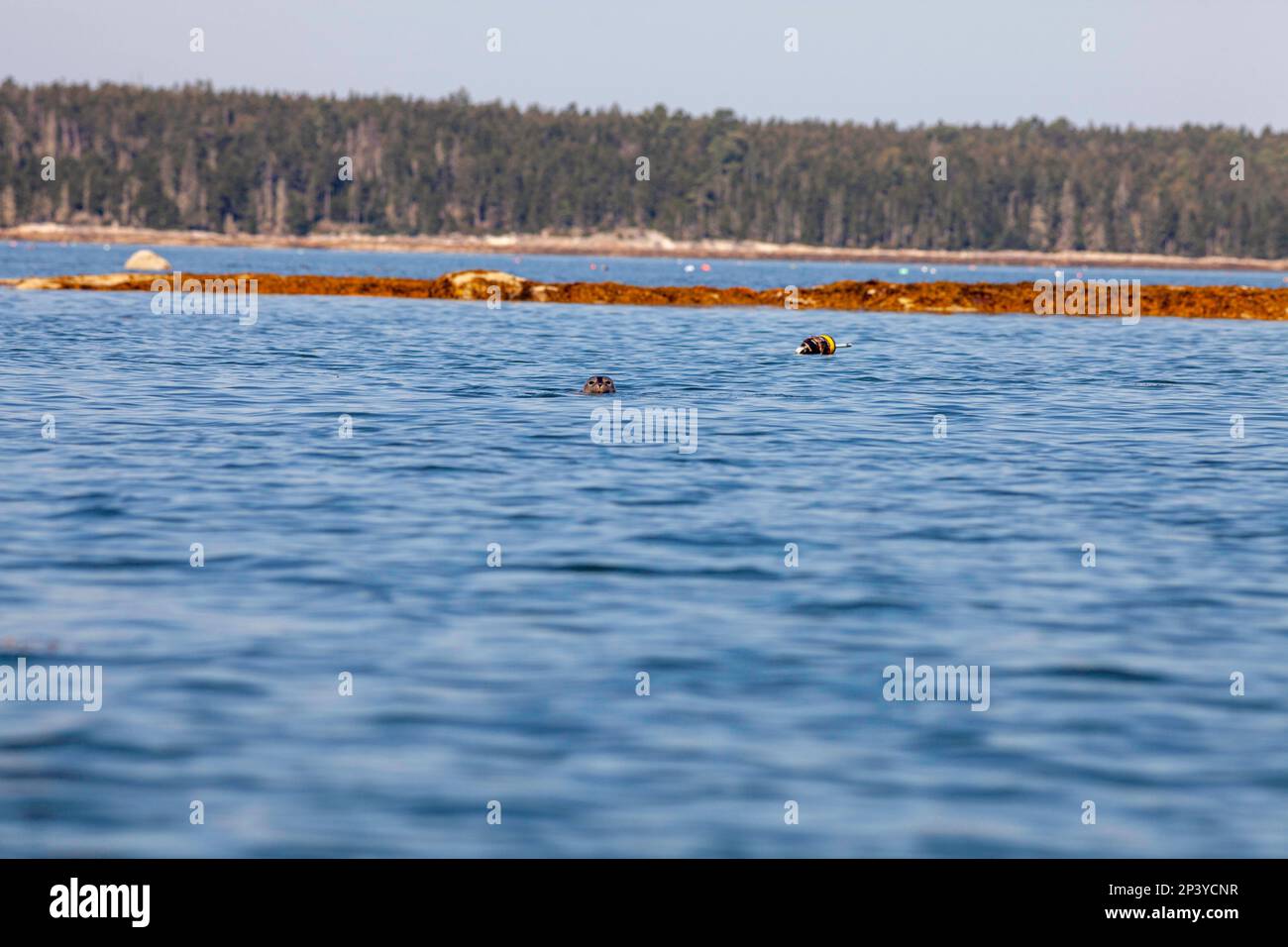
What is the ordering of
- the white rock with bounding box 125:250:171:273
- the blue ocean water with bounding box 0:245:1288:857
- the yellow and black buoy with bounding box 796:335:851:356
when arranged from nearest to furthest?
the blue ocean water with bounding box 0:245:1288:857 → the yellow and black buoy with bounding box 796:335:851:356 → the white rock with bounding box 125:250:171:273

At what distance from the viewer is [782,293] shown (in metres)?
76.5

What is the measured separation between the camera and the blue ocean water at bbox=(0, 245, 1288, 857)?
9250mm

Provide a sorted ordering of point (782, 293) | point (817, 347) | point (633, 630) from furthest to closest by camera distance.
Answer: point (782, 293) < point (817, 347) < point (633, 630)

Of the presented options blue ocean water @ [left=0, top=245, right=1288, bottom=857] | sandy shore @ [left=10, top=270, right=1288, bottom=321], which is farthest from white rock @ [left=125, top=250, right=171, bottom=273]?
blue ocean water @ [left=0, top=245, right=1288, bottom=857]

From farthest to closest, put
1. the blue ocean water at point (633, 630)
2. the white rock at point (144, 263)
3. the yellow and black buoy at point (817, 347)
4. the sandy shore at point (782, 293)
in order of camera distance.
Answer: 1. the white rock at point (144, 263)
2. the sandy shore at point (782, 293)
3. the yellow and black buoy at point (817, 347)
4. the blue ocean water at point (633, 630)

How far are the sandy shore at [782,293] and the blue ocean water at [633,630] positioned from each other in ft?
134

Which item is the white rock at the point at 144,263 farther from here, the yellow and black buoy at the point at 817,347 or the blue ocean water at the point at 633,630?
the blue ocean water at the point at 633,630

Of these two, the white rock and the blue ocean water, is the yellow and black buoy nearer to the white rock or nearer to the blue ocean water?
the blue ocean water

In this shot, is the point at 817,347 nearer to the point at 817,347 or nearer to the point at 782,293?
the point at 817,347

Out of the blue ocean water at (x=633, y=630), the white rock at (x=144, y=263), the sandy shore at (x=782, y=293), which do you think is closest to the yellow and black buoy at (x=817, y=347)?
the blue ocean water at (x=633, y=630)

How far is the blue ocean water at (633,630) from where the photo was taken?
9.25m

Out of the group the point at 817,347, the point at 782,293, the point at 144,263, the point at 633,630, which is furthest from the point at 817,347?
the point at 144,263

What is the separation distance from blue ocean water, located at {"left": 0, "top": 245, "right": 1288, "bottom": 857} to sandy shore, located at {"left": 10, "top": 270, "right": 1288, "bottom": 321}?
40.8 m

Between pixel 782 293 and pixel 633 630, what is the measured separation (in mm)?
64136
